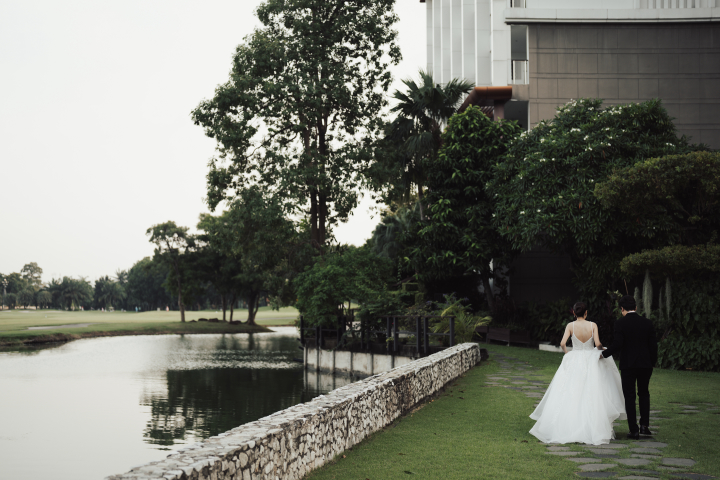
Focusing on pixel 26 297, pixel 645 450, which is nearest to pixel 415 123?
pixel 645 450

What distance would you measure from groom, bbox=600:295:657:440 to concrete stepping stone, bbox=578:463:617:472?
5.40 ft

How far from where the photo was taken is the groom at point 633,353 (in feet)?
27.0

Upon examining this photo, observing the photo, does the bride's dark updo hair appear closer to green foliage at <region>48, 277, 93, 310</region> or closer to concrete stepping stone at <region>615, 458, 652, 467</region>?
concrete stepping stone at <region>615, 458, 652, 467</region>

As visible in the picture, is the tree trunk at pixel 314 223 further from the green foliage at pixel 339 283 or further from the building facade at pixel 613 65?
the building facade at pixel 613 65

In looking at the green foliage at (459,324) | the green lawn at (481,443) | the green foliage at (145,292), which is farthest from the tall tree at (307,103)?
the green foliage at (145,292)

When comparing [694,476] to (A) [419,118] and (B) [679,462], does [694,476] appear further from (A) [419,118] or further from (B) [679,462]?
(A) [419,118]

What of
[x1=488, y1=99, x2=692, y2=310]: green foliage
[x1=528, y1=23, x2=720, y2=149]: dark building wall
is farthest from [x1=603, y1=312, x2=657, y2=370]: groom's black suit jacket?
[x1=528, y1=23, x2=720, y2=149]: dark building wall

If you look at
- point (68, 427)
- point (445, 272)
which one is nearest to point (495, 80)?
point (445, 272)

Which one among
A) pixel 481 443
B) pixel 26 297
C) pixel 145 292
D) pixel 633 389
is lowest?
pixel 26 297

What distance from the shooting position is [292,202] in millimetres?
31719

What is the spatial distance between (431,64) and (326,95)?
28303 mm

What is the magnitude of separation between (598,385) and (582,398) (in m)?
0.27

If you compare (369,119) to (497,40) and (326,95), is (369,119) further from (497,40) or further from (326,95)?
(497,40)

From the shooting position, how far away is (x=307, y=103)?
108 ft
